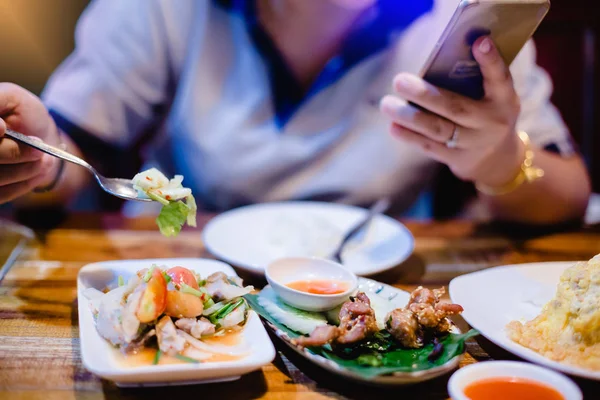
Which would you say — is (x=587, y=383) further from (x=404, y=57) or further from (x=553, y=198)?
(x=404, y=57)

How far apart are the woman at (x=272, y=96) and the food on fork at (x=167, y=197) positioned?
1.10 meters

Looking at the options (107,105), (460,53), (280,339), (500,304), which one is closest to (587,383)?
(500,304)

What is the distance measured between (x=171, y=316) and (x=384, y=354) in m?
0.52

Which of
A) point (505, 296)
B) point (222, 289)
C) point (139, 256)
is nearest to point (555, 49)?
point (505, 296)

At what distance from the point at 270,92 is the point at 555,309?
175 cm

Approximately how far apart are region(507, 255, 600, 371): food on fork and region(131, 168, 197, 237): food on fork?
Answer: 95 cm

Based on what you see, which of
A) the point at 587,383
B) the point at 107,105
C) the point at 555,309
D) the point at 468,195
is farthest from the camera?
the point at 468,195

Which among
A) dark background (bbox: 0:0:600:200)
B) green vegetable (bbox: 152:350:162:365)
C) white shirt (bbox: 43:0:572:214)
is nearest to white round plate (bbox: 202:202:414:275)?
white shirt (bbox: 43:0:572:214)

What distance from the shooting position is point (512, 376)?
3.91ft

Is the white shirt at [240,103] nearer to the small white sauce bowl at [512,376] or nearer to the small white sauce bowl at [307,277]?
the small white sauce bowl at [307,277]

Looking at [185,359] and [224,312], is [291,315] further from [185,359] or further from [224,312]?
[185,359]

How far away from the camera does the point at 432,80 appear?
184 cm

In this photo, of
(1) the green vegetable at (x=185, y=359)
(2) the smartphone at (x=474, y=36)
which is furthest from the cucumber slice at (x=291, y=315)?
(2) the smartphone at (x=474, y=36)

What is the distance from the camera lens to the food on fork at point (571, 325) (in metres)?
1.31
